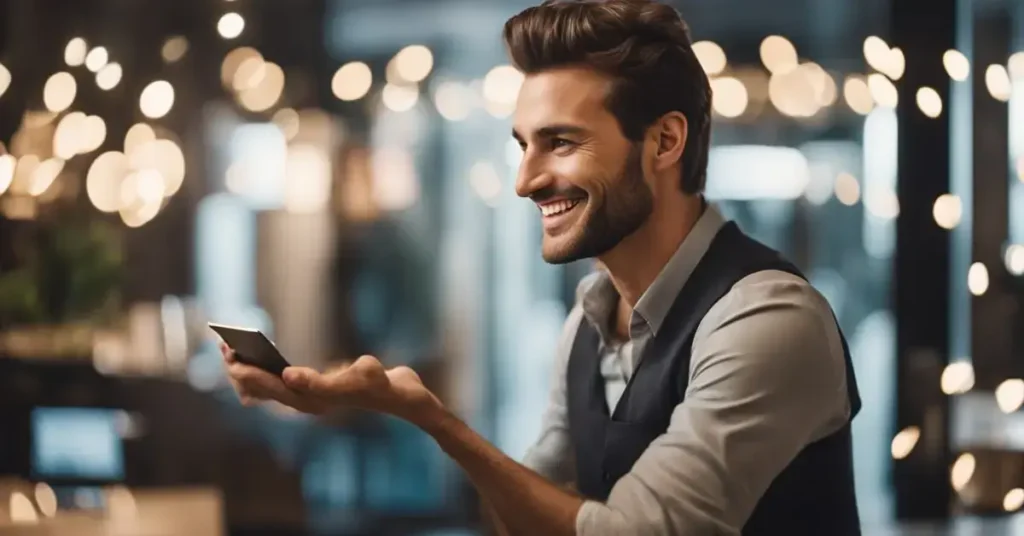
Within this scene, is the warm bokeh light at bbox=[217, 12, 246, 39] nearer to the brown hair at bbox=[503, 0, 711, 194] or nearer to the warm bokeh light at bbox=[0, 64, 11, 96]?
the warm bokeh light at bbox=[0, 64, 11, 96]

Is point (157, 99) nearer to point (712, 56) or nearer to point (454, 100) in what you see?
point (454, 100)

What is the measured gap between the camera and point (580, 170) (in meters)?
1.51

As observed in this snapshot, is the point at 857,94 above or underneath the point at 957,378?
above

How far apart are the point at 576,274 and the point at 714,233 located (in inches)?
130

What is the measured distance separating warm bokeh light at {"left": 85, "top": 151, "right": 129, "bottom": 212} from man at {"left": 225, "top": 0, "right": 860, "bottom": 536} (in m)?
3.27

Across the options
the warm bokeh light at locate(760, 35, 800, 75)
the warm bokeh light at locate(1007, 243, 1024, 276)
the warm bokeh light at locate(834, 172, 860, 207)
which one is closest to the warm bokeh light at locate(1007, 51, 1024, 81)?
the warm bokeh light at locate(1007, 243, 1024, 276)

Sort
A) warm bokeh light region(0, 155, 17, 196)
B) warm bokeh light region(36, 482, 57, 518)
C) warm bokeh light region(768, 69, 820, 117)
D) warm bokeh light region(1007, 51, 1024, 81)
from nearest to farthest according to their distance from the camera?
warm bokeh light region(36, 482, 57, 518) → warm bokeh light region(1007, 51, 1024, 81) → warm bokeh light region(0, 155, 17, 196) → warm bokeh light region(768, 69, 820, 117)

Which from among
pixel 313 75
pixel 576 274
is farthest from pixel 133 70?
pixel 576 274

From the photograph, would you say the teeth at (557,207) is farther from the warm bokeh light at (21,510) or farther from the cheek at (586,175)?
the warm bokeh light at (21,510)

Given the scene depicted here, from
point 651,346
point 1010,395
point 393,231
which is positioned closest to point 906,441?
point 1010,395

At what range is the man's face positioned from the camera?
59.6 inches

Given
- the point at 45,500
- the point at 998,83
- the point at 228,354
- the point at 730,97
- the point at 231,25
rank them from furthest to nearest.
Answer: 1. the point at 231,25
2. the point at 730,97
3. the point at 45,500
4. the point at 998,83
5. the point at 228,354

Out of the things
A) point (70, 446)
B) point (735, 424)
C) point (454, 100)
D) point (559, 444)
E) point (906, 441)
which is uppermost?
point (454, 100)

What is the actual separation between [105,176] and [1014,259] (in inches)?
127
